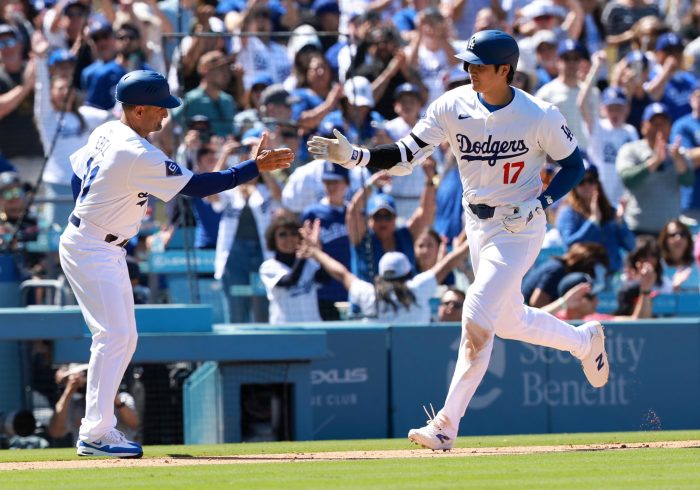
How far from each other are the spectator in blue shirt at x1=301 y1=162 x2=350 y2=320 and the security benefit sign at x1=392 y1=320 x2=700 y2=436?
0.90 meters

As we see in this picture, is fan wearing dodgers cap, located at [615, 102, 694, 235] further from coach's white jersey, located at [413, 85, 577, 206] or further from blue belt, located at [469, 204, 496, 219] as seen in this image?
blue belt, located at [469, 204, 496, 219]

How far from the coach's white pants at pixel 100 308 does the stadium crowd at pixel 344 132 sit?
374 centimetres

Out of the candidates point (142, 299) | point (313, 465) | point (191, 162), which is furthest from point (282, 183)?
point (313, 465)

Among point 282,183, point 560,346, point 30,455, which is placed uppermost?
point 282,183

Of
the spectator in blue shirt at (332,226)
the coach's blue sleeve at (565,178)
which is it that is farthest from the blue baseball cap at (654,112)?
the coach's blue sleeve at (565,178)

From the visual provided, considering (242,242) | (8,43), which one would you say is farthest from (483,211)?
(8,43)

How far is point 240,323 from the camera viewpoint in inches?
483

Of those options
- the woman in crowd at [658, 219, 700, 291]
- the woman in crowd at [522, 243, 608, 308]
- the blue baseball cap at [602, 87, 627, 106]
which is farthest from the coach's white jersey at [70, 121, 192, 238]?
the blue baseball cap at [602, 87, 627, 106]

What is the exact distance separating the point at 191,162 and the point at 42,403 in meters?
2.88

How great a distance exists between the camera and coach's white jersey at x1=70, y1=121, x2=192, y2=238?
7.50 meters

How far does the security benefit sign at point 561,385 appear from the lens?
11.4 meters

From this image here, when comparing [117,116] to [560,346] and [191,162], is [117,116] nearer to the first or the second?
[191,162]

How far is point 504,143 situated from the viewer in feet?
25.5

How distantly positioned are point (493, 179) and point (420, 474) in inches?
74.2
